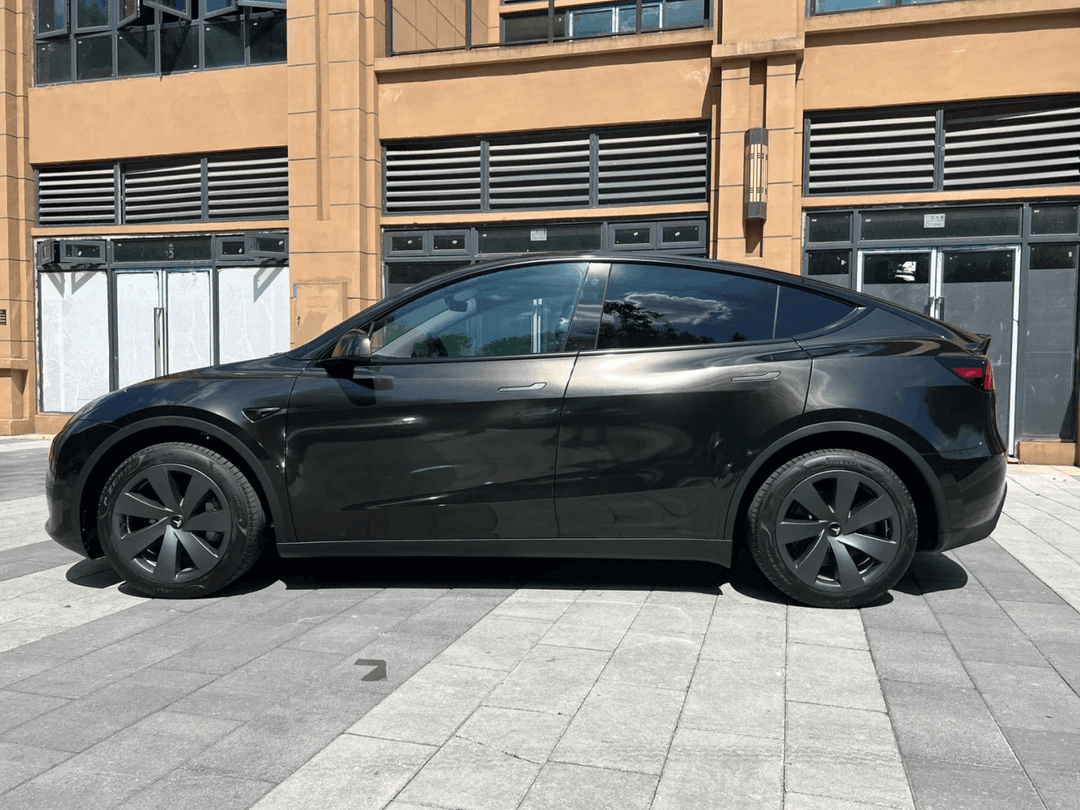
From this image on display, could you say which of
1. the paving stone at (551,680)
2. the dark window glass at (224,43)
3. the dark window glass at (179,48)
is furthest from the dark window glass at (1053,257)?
the dark window glass at (179,48)

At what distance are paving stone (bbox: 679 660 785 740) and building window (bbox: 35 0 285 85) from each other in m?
11.2

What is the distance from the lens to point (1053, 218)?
32.3ft

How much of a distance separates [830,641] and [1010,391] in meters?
7.56

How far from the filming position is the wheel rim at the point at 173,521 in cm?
422

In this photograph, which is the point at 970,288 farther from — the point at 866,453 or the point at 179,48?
the point at 179,48

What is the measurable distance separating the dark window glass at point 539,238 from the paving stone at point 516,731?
874 cm

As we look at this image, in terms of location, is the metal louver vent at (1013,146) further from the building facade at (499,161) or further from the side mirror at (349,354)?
the side mirror at (349,354)

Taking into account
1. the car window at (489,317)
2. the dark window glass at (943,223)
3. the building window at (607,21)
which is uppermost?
the building window at (607,21)

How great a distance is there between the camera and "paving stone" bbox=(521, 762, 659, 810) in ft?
7.57

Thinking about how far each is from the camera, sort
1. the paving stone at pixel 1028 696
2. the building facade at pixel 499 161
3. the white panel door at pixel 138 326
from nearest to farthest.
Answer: the paving stone at pixel 1028 696
the building facade at pixel 499 161
the white panel door at pixel 138 326

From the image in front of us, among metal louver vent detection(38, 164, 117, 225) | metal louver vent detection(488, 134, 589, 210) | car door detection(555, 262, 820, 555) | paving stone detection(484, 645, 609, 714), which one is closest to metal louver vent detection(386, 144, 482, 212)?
metal louver vent detection(488, 134, 589, 210)

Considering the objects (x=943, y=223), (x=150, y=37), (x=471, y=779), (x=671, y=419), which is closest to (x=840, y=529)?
(x=671, y=419)

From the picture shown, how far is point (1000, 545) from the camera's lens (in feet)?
18.8

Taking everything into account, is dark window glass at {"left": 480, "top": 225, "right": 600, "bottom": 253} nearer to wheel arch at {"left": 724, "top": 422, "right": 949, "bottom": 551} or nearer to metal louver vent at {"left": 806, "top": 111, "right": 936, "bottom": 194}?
metal louver vent at {"left": 806, "top": 111, "right": 936, "bottom": 194}
